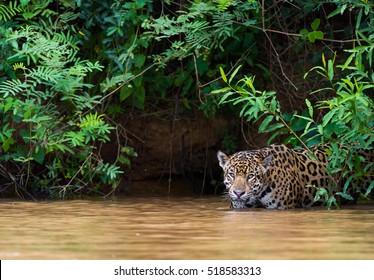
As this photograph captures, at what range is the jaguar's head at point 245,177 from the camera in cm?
923

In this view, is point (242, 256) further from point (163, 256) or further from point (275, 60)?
point (275, 60)

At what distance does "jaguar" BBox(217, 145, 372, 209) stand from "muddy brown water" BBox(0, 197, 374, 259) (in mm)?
286

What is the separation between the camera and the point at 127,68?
1044cm

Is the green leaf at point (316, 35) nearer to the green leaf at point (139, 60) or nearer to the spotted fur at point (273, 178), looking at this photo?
the spotted fur at point (273, 178)

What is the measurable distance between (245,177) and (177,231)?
232cm

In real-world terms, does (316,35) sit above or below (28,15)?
below

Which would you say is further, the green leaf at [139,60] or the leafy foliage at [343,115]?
the green leaf at [139,60]

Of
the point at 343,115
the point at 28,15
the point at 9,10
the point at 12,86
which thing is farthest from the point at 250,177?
the point at 9,10

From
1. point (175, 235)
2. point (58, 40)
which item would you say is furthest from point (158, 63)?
point (175, 235)

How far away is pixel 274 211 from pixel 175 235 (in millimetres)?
2475

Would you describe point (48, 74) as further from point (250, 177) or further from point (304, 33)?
point (304, 33)

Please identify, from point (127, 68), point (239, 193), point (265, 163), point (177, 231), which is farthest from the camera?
point (127, 68)

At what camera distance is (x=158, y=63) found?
10.3 m

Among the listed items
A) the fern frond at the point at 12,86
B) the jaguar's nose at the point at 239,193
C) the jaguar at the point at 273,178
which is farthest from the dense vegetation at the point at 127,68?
the jaguar's nose at the point at 239,193
